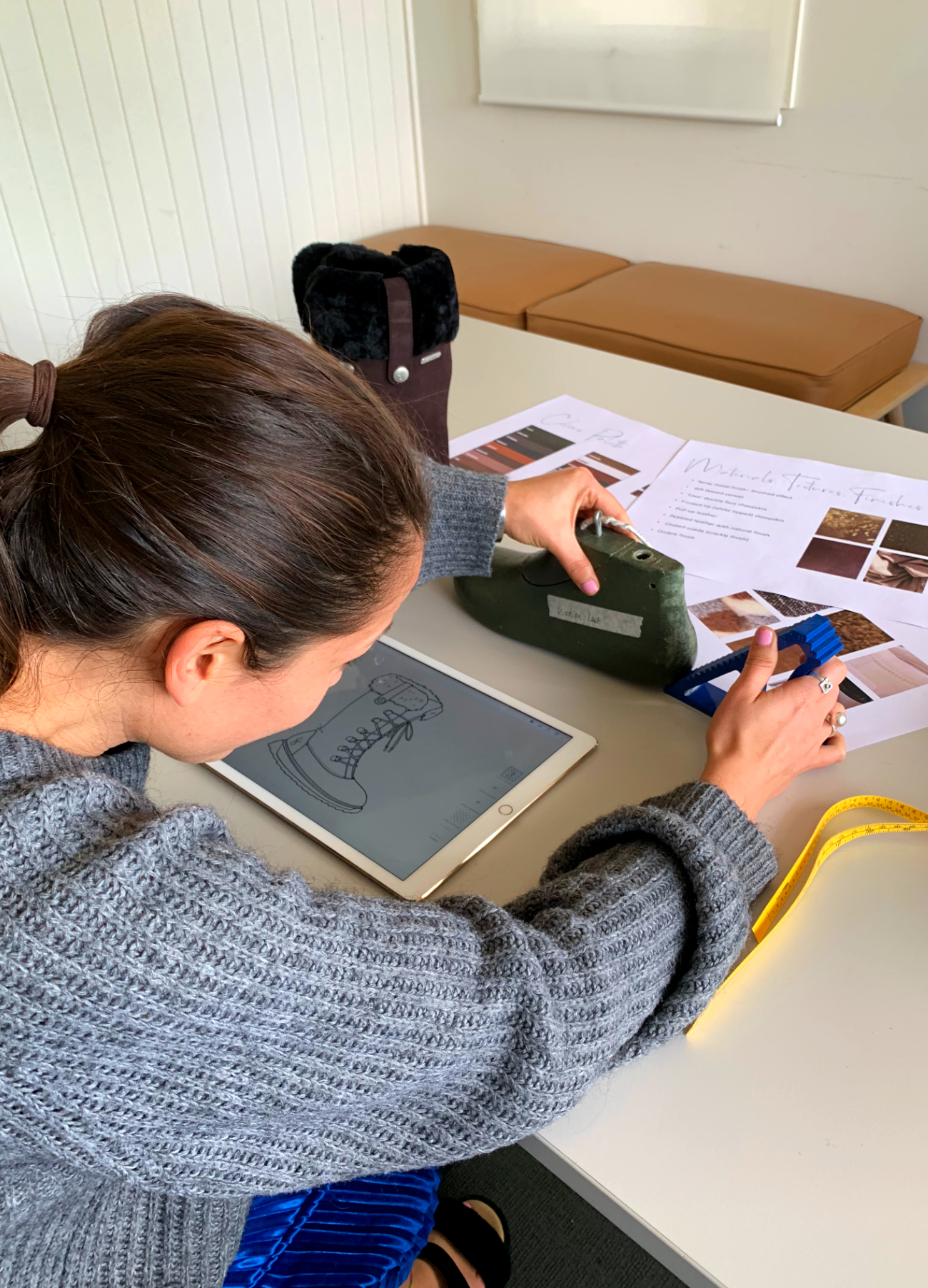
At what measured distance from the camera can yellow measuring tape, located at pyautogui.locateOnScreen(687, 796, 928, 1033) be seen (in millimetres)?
648

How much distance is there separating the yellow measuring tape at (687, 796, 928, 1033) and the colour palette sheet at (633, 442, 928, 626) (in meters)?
0.24

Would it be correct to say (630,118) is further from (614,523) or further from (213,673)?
(213,673)

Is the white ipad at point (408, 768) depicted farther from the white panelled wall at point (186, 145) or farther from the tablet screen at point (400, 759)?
the white panelled wall at point (186, 145)

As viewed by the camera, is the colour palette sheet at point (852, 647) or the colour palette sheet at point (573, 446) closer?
the colour palette sheet at point (852, 647)

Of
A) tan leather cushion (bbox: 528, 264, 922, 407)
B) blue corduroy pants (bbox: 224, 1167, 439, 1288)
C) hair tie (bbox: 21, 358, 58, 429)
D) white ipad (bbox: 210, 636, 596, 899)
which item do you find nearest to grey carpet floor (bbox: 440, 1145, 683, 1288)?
blue corduroy pants (bbox: 224, 1167, 439, 1288)

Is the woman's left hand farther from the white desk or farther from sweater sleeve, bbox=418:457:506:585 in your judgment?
the white desk

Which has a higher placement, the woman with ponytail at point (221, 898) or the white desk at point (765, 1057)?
the woman with ponytail at point (221, 898)

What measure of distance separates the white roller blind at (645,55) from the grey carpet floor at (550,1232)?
2.17 metres

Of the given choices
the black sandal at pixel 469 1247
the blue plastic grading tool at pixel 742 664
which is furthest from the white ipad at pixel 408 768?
the black sandal at pixel 469 1247

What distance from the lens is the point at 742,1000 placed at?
1.99ft

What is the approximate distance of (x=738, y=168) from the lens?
87.9 inches

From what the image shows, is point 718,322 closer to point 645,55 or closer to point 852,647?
point 645,55

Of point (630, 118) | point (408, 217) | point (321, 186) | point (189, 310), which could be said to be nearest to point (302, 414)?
point (189, 310)

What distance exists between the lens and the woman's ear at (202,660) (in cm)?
55
